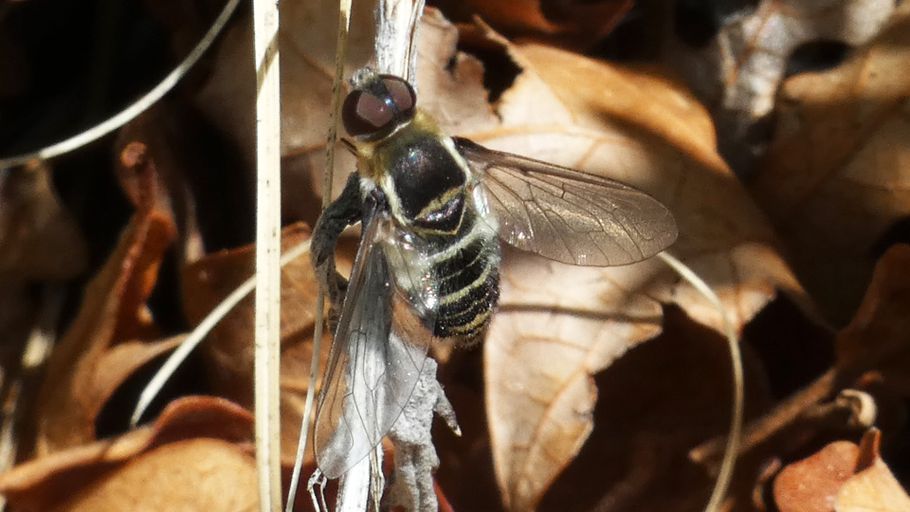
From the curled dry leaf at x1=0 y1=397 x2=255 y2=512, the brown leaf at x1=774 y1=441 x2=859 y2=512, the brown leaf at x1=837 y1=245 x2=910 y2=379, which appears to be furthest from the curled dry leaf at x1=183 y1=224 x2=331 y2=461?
the brown leaf at x1=837 y1=245 x2=910 y2=379

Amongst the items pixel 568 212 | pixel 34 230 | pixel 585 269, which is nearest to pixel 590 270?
pixel 585 269

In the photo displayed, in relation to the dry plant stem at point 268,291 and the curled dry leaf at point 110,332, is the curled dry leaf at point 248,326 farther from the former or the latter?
the dry plant stem at point 268,291

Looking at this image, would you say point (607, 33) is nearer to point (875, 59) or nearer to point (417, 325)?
point (875, 59)

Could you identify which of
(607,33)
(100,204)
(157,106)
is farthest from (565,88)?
(100,204)

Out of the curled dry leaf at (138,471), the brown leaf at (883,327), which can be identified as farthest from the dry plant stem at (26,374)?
the brown leaf at (883,327)

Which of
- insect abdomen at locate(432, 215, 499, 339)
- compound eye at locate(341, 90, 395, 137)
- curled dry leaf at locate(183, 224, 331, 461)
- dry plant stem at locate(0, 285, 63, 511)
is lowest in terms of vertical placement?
dry plant stem at locate(0, 285, 63, 511)

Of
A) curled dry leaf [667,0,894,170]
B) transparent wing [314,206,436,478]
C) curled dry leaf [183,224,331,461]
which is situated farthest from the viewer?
curled dry leaf [667,0,894,170]

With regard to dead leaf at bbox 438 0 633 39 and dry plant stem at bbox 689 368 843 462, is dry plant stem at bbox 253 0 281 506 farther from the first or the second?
dry plant stem at bbox 689 368 843 462

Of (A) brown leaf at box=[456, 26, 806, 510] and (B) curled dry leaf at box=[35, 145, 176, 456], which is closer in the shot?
(A) brown leaf at box=[456, 26, 806, 510]
